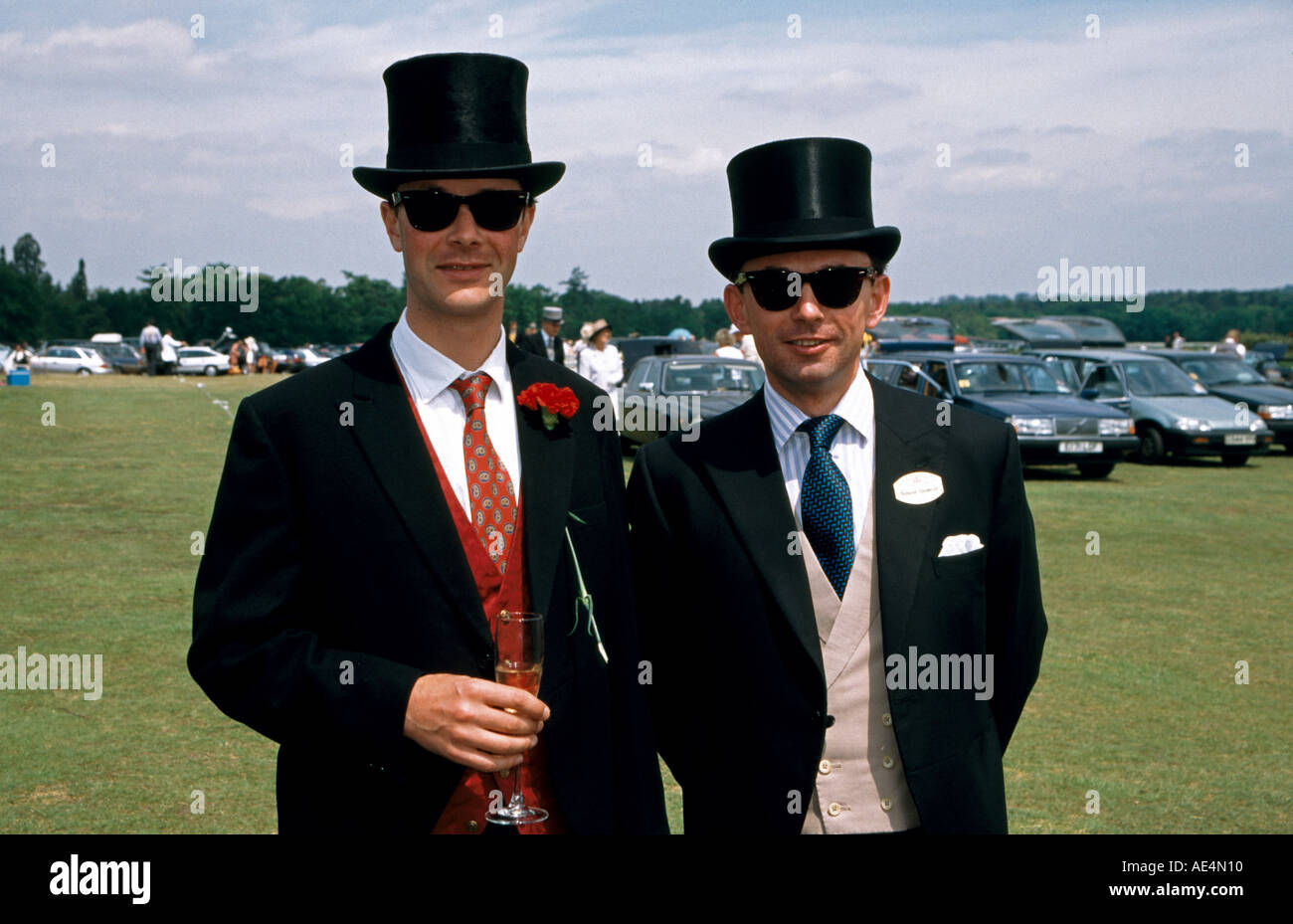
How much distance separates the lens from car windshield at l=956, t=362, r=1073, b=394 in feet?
63.9

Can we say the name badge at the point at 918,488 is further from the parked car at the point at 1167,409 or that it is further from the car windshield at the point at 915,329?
the car windshield at the point at 915,329

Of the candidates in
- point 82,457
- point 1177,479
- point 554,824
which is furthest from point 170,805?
point 1177,479

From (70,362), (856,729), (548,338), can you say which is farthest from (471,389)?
(70,362)

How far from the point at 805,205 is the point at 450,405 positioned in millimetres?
949

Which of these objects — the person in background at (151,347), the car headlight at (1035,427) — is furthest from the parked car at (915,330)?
the person in background at (151,347)

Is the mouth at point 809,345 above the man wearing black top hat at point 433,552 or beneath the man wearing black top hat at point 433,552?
above

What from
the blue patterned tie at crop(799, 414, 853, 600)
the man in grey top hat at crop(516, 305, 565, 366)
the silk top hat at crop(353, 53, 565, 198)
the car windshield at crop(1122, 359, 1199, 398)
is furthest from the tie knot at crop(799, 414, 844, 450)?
the car windshield at crop(1122, 359, 1199, 398)

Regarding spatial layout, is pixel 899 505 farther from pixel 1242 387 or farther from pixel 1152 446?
pixel 1242 387

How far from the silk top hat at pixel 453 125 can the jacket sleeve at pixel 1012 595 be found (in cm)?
127

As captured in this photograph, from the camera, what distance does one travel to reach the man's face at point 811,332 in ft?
9.41

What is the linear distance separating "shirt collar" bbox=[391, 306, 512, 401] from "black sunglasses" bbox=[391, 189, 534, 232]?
0.65 ft

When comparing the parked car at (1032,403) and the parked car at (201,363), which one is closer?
the parked car at (1032,403)

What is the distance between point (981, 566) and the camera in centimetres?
293
